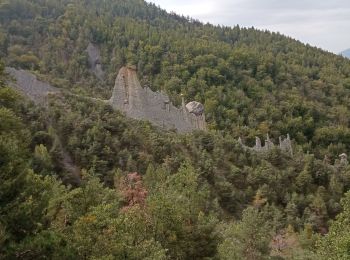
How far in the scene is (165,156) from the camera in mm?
42281

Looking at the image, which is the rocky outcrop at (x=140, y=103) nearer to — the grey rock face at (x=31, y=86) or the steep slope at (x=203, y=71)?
the grey rock face at (x=31, y=86)

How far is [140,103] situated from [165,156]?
9436mm

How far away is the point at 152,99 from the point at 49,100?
1022 cm

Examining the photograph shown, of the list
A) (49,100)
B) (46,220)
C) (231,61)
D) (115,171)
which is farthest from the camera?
(231,61)

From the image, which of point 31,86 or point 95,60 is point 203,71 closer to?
point 95,60

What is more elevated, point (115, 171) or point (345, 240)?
point (345, 240)

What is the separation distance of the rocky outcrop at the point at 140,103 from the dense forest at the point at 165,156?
259 centimetres

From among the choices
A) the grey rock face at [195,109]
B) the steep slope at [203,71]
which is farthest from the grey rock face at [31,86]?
the steep slope at [203,71]

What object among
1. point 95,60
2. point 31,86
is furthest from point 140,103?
point 95,60

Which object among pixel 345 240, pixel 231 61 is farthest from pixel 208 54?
pixel 345 240

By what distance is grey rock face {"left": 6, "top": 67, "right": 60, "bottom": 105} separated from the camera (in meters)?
47.4

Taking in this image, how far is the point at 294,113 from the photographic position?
8900 cm

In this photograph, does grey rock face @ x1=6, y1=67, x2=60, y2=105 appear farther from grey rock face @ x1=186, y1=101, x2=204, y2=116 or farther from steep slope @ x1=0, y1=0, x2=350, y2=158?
steep slope @ x1=0, y1=0, x2=350, y2=158

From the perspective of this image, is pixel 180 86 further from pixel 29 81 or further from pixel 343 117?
pixel 29 81
